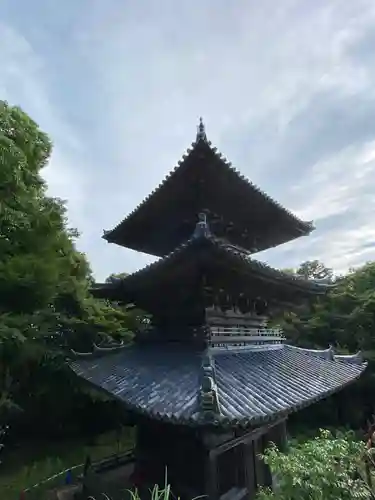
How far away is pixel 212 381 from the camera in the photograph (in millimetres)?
5488

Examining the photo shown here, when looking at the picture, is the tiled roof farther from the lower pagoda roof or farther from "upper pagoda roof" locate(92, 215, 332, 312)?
the lower pagoda roof

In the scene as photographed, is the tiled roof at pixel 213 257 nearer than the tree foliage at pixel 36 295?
Yes

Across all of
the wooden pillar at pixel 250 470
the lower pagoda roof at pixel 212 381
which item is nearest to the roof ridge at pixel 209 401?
the lower pagoda roof at pixel 212 381

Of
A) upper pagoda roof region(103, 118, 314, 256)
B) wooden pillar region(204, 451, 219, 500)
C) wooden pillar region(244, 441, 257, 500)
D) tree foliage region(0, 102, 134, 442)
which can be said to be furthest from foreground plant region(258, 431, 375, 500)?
tree foliage region(0, 102, 134, 442)

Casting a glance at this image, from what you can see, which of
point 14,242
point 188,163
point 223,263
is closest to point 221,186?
point 188,163

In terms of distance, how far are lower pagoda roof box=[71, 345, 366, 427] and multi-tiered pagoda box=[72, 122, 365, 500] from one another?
3cm

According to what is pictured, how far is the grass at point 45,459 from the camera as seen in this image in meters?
10.9

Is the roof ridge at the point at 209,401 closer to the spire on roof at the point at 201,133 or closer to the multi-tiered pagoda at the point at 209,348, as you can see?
the multi-tiered pagoda at the point at 209,348

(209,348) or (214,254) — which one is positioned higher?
(214,254)

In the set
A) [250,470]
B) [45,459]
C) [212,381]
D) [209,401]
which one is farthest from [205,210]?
[45,459]

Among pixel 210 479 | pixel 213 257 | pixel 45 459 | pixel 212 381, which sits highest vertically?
pixel 213 257

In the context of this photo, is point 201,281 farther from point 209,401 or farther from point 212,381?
point 209,401

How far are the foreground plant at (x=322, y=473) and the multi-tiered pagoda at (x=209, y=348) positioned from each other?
85cm

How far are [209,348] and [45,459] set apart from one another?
10624mm
